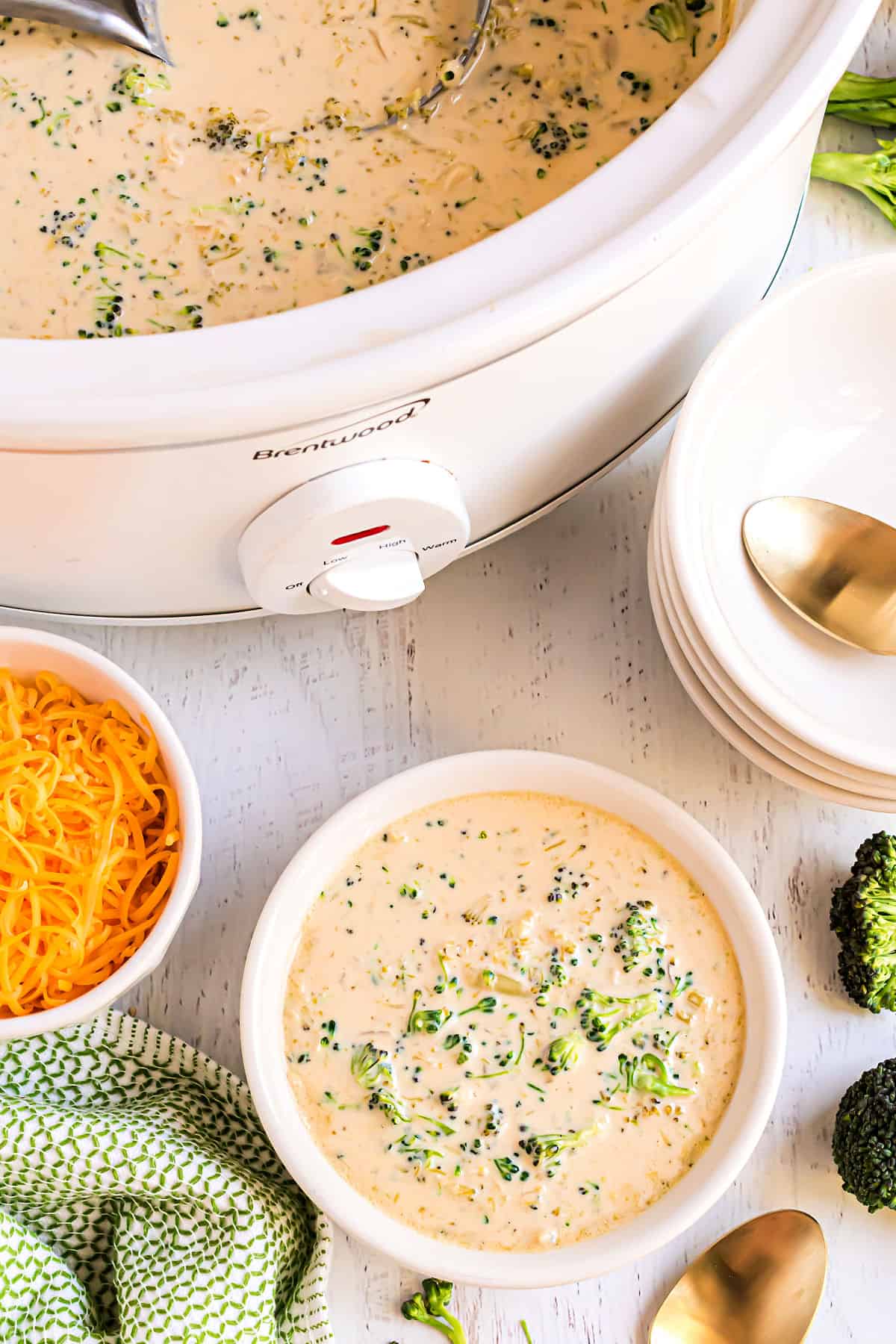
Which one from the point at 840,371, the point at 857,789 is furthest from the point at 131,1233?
the point at 840,371

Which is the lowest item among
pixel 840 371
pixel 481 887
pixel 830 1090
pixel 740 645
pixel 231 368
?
pixel 830 1090

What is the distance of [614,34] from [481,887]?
0.64 metres

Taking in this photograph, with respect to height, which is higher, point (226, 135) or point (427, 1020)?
point (226, 135)

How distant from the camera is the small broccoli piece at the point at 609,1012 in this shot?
1.08 m

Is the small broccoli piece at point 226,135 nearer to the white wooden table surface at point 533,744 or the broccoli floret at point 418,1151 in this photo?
the white wooden table surface at point 533,744

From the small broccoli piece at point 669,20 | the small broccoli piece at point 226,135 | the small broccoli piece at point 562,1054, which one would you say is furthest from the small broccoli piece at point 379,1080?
the small broccoli piece at point 669,20

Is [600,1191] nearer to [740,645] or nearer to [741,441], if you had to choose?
[740,645]

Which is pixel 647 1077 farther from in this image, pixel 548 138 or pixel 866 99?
pixel 866 99

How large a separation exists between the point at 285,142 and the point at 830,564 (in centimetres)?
53

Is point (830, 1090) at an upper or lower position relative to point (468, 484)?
lower

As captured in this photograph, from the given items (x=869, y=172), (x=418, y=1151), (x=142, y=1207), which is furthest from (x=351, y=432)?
(x=869, y=172)

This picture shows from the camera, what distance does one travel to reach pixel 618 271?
2.52ft

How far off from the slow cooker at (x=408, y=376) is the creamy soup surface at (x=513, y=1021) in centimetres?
26

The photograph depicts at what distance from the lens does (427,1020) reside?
1.08 metres
